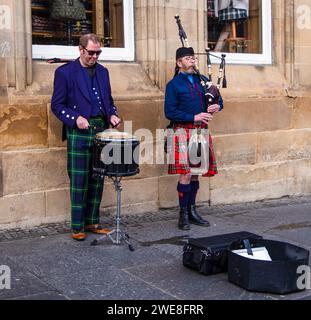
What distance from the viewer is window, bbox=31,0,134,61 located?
7062mm

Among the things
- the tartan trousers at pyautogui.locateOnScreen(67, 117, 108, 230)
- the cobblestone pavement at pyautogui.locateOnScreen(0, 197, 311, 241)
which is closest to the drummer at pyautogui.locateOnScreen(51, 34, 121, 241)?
the tartan trousers at pyautogui.locateOnScreen(67, 117, 108, 230)

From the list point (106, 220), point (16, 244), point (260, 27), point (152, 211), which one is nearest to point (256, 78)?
point (260, 27)

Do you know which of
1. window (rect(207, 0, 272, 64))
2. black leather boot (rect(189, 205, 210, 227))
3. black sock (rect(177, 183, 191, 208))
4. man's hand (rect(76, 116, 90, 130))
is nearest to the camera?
man's hand (rect(76, 116, 90, 130))

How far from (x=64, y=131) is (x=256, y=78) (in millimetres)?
3181

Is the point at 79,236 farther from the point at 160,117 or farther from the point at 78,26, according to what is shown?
the point at 78,26

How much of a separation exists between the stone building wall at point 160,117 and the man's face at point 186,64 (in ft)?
2.73

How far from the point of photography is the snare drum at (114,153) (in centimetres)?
577

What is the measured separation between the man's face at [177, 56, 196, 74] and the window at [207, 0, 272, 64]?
1867 millimetres

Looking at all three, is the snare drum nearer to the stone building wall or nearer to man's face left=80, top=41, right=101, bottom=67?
man's face left=80, top=41, right=101, bottom=67

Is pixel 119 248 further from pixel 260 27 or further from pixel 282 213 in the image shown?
pixel 260 27

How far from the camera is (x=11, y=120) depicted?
6.50 metres

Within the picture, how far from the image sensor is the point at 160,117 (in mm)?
7555

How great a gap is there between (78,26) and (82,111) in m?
1.68

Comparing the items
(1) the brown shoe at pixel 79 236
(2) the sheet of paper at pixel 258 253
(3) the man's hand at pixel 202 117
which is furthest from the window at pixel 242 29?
(2) the sheet of paper at pixel 258 253
